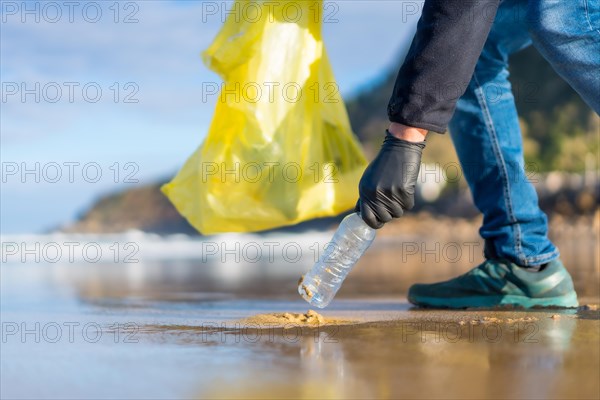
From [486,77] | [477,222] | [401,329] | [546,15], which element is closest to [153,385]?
[401,329]

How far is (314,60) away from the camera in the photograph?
272 cm

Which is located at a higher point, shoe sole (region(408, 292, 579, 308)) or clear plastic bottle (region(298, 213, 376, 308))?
clear plastic bottle (region(298, 213, 376, 308))

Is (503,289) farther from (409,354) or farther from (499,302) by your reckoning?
(409,354)

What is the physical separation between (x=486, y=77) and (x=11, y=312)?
182 centimetres

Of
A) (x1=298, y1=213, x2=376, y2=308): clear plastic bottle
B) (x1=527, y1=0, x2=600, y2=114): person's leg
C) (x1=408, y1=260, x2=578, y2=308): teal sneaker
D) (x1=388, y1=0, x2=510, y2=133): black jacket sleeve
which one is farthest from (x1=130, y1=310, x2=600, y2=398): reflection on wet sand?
(x1=527, y1=0, x2=600, y2=114): person's leg

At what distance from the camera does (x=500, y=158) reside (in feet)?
8.66

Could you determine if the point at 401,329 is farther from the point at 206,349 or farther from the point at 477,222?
the point at 477,222

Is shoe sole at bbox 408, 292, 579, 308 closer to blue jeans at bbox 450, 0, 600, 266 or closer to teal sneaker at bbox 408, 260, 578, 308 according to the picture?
teal sneaker at bbox 408, 260, 578, 308

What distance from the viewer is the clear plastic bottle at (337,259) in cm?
212

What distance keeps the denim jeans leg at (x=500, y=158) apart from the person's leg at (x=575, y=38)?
0.39 m

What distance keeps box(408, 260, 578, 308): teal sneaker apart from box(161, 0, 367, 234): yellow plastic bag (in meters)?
0.44

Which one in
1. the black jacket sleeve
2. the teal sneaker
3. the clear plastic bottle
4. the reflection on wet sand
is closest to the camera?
the reflection on wet sand

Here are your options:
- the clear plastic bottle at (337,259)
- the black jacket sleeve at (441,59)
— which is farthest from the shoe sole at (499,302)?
the black jacket sleeve at (441,59)

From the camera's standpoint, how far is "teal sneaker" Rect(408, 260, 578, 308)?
2.61m
